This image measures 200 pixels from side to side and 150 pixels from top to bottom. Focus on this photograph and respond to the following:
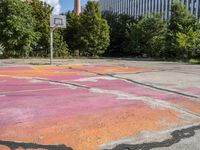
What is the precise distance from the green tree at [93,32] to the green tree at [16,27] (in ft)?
22.0

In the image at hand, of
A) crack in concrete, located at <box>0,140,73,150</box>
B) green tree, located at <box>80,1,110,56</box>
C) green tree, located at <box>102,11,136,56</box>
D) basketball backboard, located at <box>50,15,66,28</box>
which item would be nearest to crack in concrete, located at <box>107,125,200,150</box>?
crack in concrete, located at <box>0,140,73,150</box>

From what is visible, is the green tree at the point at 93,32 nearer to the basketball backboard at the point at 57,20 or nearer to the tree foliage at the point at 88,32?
the tree foliage at the point at 88,32

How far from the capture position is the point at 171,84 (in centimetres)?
1293

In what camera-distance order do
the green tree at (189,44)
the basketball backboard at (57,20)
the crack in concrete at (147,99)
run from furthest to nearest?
the green tree at (189,44) → the basketball backboard at (57,20) → the crack in concrete at (147,99)

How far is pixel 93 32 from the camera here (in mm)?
35219

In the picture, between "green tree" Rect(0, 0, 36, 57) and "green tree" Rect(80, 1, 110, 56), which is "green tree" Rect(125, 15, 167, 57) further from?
"green tree" Rect(0, 0, 36, 57)

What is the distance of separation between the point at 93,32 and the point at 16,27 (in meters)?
9.47

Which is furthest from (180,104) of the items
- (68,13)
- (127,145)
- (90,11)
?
(68,13)

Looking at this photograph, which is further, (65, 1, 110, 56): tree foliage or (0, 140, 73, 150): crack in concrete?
(65, 1, 110, 56): tree foliage

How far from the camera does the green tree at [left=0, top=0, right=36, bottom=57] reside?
28188 millimetres

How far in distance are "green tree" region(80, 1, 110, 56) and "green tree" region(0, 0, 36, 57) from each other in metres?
6.71

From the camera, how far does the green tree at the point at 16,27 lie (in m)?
28.2

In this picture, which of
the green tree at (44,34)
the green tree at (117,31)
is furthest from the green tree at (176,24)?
the green tree at (44,34)

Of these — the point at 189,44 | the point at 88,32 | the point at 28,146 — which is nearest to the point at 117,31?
the point at 88,32
